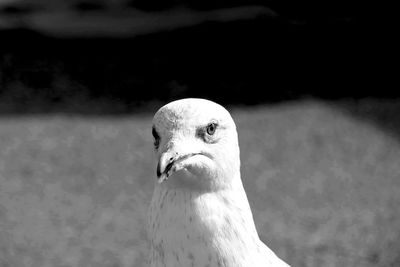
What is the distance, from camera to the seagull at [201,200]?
1.82m

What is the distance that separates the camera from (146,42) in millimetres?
4348

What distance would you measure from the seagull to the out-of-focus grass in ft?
3.56

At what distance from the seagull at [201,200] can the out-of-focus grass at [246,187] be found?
1.09 metres

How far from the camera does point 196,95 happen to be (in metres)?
3.93

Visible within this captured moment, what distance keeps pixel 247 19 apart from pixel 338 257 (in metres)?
1.76

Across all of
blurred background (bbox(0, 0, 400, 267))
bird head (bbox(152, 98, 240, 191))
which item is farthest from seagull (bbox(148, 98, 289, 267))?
blurred background (bbox(0, 0, 400, 267))

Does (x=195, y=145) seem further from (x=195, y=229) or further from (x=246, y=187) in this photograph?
(x=246, y=187)

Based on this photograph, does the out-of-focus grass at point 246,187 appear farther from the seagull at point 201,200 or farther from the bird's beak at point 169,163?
the bird's beak at point 169,163

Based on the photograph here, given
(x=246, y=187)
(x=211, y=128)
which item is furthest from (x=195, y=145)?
(x=246, y=187)

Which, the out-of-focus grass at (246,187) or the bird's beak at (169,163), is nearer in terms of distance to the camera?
the bird's beak at (169,163)

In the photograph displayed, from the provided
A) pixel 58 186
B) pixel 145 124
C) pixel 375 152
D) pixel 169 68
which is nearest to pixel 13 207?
pixel 58 186

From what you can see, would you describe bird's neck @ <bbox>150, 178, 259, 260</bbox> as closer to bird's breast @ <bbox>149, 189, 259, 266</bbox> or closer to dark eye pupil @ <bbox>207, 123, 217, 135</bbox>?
bird's breast @ <bbox>149, 189, 259, 266</bbox>

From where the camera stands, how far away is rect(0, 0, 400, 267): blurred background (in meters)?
3.15

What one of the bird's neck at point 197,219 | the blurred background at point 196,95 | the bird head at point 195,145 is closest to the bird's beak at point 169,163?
the bird head at point 195,145
